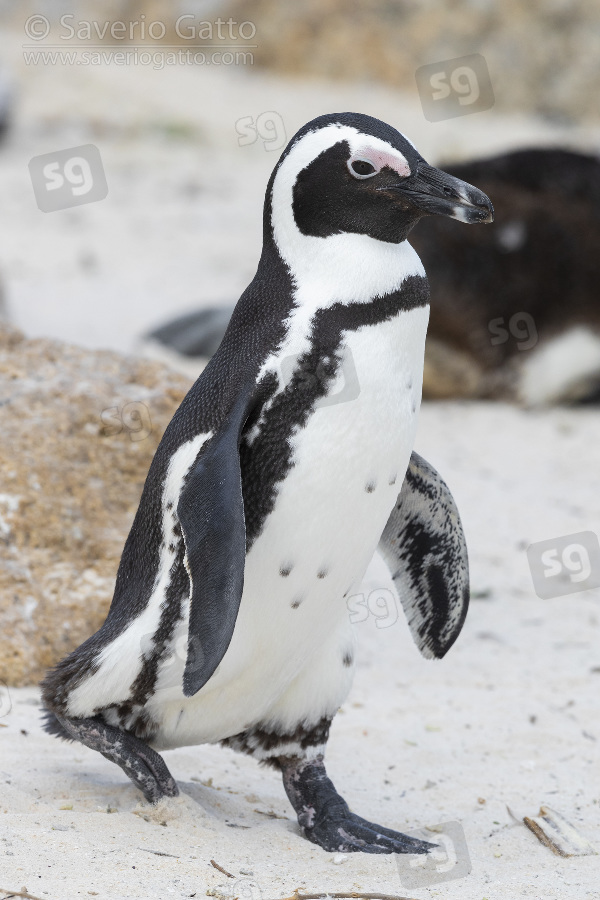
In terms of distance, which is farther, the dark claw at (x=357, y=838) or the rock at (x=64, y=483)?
the rock at (x=64, y=483)

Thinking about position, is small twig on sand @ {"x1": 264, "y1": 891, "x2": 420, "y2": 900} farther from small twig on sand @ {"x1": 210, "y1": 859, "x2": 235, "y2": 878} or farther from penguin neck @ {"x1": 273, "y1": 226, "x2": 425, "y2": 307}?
penguin neck @ {"x1": 273, "y1": 226, "x2": 425, "y2": 307}

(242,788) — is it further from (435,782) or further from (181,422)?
(181,422)

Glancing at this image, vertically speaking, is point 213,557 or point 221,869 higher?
point 213,557

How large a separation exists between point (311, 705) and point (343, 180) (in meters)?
1.09

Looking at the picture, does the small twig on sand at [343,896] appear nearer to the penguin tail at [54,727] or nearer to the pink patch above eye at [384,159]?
the penguin tail at [54,727]

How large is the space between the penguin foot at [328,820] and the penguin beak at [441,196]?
3.96ft

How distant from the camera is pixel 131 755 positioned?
7.84ft

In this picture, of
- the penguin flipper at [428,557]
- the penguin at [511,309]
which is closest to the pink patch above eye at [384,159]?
the penguin flipper at [428,557]

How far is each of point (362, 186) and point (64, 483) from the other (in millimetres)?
1568

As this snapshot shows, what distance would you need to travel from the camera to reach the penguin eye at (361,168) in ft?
7.02

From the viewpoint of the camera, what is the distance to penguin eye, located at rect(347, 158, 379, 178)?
7.02 ft

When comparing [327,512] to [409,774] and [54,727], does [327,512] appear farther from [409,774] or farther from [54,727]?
[409,774]

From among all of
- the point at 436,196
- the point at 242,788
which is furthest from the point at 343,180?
the point at 242,788

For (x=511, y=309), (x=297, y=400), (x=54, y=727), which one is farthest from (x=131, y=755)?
(x=511, y=309)
